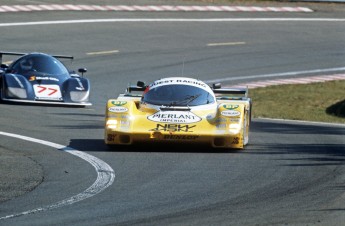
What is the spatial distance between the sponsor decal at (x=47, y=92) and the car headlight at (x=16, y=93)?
0.27 metres

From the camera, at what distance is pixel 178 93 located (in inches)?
722

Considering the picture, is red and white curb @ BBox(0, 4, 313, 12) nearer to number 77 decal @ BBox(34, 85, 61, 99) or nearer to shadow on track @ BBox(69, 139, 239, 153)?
number 77 decal @ BBox(34, 85, 61, 99)

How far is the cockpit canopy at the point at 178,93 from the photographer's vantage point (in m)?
18.1

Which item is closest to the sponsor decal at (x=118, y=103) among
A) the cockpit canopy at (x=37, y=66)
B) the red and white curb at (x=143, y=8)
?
the cockpit canopy at (x=37, y=66)

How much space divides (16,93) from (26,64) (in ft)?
4.76

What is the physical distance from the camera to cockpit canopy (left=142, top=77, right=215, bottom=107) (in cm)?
1812

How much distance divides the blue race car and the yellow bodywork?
6234mm

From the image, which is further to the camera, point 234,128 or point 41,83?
point 41,83

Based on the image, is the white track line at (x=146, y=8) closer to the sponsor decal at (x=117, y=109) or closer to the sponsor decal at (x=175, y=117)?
A: the sponsor decal at (x=117, y=109)

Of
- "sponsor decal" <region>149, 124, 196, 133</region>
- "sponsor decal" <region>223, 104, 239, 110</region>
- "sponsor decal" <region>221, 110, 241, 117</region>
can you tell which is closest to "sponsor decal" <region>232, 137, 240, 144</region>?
"sponsor decal" <region>221, 110, 241, 117</region>

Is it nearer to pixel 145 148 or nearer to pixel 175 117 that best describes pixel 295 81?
pixel 175 117

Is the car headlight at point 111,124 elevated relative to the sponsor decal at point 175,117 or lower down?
lower down

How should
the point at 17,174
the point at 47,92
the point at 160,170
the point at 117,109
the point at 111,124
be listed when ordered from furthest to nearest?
1. the point at 47,92
2. the point at 117,109
3. the point at 111,124
4. the point at 160,170
5. the point at 17,174

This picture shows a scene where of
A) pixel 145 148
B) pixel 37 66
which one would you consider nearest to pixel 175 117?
pixel 145 148
